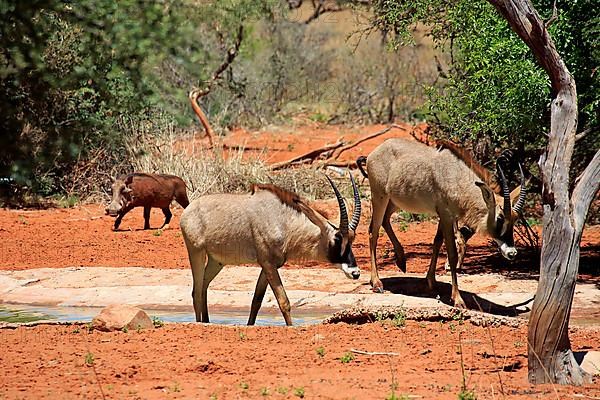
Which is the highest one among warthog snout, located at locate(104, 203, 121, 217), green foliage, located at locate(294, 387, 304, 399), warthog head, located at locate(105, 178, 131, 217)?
green foliage, located at locate(294, 387, 304, 399)

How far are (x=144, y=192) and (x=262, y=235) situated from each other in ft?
24.6

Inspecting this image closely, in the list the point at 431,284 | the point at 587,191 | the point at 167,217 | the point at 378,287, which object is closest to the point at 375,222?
the point at 378,287

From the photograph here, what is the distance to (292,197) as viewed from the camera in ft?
37.1

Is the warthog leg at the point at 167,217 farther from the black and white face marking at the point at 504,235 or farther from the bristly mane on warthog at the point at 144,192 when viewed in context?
the black and white face marking at the point at 504,235

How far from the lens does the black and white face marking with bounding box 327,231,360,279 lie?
442 inches

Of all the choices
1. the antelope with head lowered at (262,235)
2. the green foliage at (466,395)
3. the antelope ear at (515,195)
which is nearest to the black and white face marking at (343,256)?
the antelope with head lowered at (262,235)

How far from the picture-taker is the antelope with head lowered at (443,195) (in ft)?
40.2

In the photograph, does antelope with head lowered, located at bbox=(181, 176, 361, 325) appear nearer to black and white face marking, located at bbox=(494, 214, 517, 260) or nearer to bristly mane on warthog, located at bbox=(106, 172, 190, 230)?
black and white face marking, located at bbox=(494, 214, 517, 260)

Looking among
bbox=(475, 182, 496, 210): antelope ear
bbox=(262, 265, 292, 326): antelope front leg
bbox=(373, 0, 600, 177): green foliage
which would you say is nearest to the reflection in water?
bbox=(262, 265, 292, 326): antelope front leg

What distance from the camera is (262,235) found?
11.0m

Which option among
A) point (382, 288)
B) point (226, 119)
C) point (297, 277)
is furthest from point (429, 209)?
point (226, 119)

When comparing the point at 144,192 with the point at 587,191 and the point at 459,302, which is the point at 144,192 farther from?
the point at 587,191

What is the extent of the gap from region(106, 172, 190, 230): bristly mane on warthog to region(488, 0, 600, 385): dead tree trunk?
11.2 m

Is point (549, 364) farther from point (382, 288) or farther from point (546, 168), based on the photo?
point (382, 288)
